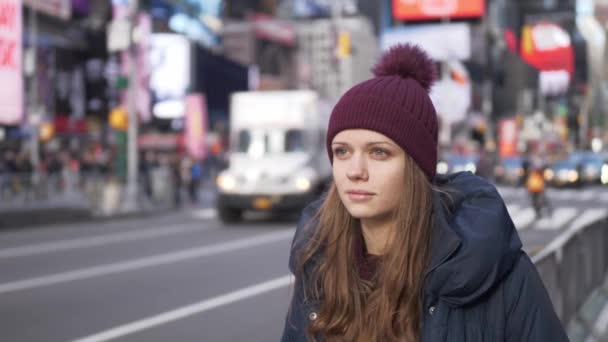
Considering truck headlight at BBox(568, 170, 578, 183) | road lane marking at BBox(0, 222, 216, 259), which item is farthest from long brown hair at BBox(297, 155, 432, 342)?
truck headlight at BBox(568, 170, 578, 183)

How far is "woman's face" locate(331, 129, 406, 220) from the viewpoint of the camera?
8.53 feet

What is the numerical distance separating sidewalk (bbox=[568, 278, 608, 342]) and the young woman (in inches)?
202

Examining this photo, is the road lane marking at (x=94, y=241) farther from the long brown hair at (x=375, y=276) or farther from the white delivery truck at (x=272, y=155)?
the long brown hair at (x=375, y=276)

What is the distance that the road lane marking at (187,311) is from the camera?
8461mm

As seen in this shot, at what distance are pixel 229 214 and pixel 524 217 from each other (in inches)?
304

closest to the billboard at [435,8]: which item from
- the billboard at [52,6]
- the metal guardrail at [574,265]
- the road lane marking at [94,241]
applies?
the road lane marking at [94,241]

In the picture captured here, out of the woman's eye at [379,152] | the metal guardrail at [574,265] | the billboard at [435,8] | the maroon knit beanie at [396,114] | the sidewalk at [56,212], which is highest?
the billboard at [435,8]

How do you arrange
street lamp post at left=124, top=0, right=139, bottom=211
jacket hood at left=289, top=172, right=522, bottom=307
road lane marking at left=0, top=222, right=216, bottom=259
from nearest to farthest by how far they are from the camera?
jacket hood at left=289, top=172, right=522, bottom=307
road lane marking at left=0, top=222, right=216, bottom=259
street lamp post at left=124, top=0, right=139, bottom=211

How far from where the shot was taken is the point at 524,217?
2488 centimetres

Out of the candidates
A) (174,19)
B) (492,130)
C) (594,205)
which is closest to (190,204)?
(594,205)

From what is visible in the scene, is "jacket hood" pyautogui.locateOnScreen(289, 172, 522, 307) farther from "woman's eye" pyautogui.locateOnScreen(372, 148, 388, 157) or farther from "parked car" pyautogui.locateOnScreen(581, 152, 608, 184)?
"parked car" pyautogui.locateOnScreen(581, 152, 608, 184)

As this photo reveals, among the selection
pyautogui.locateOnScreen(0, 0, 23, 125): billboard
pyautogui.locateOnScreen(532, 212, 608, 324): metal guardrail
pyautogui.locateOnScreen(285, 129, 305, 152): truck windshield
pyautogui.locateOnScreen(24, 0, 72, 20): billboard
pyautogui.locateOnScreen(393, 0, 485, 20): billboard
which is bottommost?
pyautogui.locateOnScreen(532, 212, 608, 324): metal guardrail

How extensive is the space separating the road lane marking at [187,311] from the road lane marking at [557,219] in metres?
10.1

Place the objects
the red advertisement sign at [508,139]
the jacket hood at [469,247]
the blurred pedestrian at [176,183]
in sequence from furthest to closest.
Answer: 1. the red advertisement sign at [508,139]
2. the blurred pedestrian at [176,183]
3. the jacket hood at [469,247]
